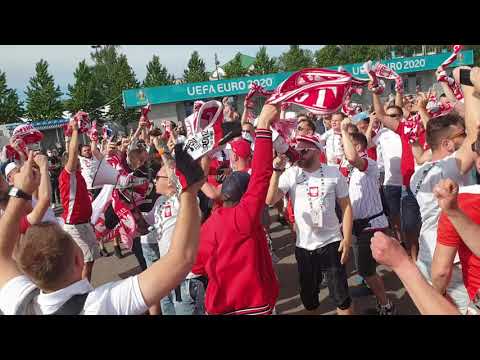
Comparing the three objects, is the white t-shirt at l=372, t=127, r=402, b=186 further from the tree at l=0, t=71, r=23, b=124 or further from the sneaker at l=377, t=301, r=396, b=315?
the tree at l=0, t=71, r=23, b=124

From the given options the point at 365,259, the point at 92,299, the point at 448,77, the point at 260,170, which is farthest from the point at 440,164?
the point at 92,299

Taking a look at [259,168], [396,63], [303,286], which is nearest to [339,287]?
[303,286]

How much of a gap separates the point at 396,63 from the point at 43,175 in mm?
30408

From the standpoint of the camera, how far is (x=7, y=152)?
4.36 metres

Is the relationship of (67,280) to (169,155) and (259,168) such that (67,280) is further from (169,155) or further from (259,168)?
(169,155)

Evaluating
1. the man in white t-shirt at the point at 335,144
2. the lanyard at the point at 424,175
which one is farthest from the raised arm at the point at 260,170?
the man in white t-shirt at the point at 335,144

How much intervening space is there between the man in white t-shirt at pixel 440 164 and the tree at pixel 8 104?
113 ft

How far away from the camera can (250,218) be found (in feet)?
8.27

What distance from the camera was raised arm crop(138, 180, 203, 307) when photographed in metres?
1.61

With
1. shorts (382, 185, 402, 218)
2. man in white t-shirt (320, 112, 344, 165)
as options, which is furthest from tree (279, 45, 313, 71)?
shorts (382, 185, 402, 218)

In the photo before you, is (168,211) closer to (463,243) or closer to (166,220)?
(166,220)

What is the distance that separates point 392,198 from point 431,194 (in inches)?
93.5

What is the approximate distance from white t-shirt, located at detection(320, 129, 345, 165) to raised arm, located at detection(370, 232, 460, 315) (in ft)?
16.4
